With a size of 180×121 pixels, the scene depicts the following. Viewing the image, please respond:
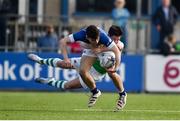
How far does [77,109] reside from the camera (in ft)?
54.4

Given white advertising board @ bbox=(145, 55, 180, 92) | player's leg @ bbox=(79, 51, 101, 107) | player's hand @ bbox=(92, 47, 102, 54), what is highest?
player's hand @ bbox=(92, 47, 102, 54)

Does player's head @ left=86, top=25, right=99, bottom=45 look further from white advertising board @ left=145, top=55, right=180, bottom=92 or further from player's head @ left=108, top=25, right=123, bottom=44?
white advertising board @ left=145, top=55, right=180, bottom=92

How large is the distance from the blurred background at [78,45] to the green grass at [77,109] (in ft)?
9.11

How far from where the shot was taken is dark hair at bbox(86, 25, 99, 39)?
51.1 feet

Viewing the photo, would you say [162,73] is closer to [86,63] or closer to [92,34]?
[86,63]

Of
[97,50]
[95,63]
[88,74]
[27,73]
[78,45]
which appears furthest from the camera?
[78,45]

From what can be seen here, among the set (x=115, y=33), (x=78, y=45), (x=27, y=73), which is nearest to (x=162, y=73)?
(x=78, y=45)

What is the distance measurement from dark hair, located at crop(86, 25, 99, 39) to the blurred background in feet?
28.8

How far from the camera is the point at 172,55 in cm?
2477

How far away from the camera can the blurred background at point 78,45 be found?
2439 centimetres

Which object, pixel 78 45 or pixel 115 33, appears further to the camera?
pixel 78 45

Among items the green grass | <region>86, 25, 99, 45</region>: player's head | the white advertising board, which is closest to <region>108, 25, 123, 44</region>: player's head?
<region>86, 25, 99, 45</region>: player's head

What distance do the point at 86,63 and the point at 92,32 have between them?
1.12m

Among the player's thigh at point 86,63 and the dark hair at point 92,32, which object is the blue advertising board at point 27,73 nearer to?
the player's thigh at point 86,63
